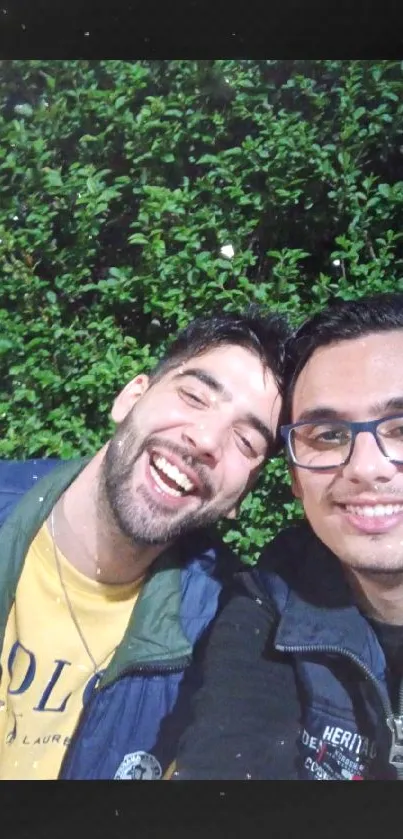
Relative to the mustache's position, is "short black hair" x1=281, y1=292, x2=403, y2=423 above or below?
above

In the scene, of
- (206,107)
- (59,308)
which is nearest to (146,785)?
(59,308)

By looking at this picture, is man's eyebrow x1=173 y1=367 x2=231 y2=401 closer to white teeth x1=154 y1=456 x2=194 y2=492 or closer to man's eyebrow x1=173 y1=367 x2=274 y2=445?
man's eyebrow x1=173 y1=367 x2=274 y2=445

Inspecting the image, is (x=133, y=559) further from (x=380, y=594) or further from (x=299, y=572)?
(x=380, y=594)

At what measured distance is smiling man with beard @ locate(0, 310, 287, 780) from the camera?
1.93 metres

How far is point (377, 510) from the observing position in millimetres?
1888

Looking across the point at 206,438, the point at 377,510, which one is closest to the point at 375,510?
the point at 377,510

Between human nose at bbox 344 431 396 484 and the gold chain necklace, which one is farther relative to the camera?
the gold chain necklace

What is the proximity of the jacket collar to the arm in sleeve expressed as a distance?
0.34 ft

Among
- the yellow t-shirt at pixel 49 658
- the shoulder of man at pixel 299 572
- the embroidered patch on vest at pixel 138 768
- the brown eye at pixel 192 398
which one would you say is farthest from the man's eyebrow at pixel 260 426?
the embroidered patch on vest at pixel 138 768

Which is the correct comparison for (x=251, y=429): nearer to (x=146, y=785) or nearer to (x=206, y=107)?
(x=206, y=107)

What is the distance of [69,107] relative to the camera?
206 cm

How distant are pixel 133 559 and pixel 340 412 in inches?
24.6

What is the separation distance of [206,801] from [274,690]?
1.57 ft

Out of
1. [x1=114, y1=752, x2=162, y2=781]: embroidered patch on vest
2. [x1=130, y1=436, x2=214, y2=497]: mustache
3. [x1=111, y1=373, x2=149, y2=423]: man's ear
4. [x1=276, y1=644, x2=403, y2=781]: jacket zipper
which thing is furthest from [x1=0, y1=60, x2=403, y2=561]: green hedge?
[x1=114, y1=752, x2=162, y2=781]: embroidered patch on vest
